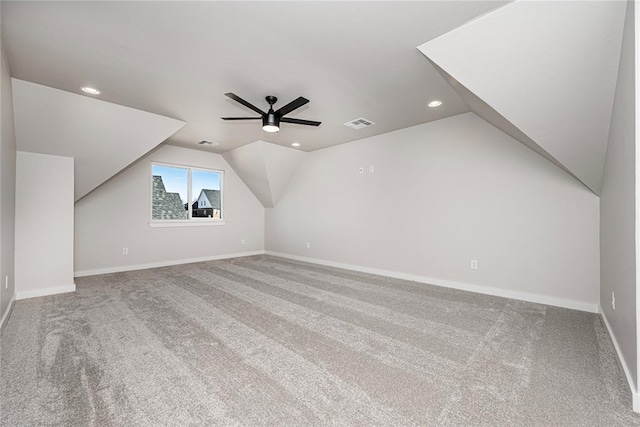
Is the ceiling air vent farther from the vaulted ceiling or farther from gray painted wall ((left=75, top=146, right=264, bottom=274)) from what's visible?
gray painted wall ((left=75, top=146, right=264, bottom=274))

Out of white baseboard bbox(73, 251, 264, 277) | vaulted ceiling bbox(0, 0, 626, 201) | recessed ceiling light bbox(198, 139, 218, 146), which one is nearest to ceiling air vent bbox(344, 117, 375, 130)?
vaulted ceiling bbox(0, 0, 626, 201)

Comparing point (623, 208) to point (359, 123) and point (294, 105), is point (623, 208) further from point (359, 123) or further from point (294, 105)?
point (359, 123)

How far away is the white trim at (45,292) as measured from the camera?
11.0 feet

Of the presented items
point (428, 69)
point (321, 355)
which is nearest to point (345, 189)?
point (428, 69)

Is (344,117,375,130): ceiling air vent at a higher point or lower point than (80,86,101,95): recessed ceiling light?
lower

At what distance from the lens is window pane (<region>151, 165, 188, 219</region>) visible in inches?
216

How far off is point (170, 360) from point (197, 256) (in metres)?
4.32

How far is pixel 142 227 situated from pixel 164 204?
0.64 m

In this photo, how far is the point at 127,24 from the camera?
2043 mm

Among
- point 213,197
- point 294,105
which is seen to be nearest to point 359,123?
point 294,105

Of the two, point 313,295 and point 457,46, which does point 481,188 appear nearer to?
point 457,46

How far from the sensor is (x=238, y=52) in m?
2.40

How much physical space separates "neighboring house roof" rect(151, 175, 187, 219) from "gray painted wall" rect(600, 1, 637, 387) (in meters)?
6.41

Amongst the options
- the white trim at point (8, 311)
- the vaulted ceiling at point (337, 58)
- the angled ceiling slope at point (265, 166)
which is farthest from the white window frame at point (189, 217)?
the white trim at point (8, 311)
